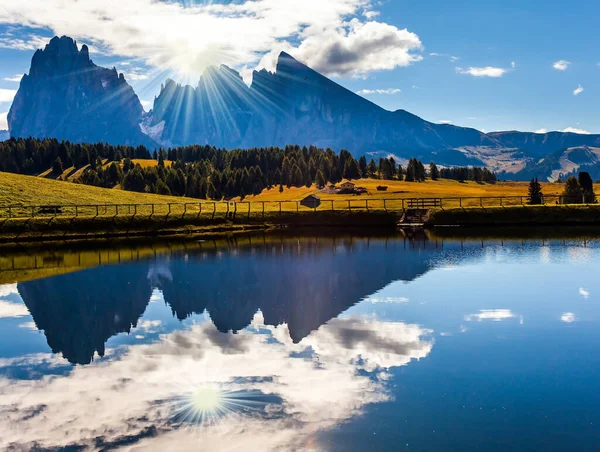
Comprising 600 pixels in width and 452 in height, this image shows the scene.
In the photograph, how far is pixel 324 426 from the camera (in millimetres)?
19141

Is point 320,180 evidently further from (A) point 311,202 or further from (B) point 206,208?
(B) point 206,208

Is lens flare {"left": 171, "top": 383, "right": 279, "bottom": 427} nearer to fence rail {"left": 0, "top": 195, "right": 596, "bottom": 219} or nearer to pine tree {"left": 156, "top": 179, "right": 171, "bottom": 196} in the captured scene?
fence rail {"left": 0, "top": 195, "right": 596, "bottom": 219}

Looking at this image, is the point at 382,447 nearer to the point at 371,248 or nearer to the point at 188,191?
the point at 371,248

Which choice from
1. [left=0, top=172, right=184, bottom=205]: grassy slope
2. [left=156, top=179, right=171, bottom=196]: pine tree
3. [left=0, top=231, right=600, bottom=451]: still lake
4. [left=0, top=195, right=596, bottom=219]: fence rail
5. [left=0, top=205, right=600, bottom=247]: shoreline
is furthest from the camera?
[left=156, top=179, right=171, bottom=196]: pine tree

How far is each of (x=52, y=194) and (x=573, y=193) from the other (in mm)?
108873

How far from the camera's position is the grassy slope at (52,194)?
101400mm

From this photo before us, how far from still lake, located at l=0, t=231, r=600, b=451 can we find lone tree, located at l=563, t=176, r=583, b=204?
2738 inches

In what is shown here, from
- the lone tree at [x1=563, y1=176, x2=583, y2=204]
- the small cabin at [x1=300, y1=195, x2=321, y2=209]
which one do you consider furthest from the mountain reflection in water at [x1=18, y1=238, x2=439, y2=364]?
the lone tree at [x1=563, y1=176, x2=583, y2=204]

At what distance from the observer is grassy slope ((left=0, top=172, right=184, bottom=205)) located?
101m

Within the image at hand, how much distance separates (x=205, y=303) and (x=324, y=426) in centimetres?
2121

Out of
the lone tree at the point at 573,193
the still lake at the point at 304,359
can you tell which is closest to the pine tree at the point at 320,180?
the lone tree at the point at 573,193

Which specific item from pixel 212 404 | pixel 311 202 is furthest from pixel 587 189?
pixel 212 404

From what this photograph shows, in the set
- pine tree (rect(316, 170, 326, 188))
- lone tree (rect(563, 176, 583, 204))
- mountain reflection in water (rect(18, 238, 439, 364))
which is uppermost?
pine tree (rect(316, 170, 326, 188))

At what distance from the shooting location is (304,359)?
2644cm
